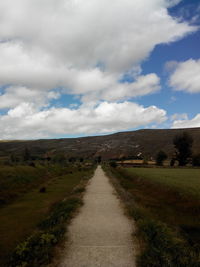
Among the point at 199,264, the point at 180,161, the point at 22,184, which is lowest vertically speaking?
the point at 180,161

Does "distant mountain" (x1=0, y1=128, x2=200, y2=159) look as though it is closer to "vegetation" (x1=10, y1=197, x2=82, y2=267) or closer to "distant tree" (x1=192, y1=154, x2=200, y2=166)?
"distant tree" (x1=192, y1=154, x2=200, y2=166)

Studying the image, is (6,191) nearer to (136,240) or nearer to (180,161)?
(136,240)

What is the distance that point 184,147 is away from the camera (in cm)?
8338

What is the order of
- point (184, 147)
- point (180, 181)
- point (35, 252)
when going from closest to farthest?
1. point (35, 252)
2. point (180, 181)
3. point (184, 147)

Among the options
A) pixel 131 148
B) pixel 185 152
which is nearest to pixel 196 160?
pixel 185 152

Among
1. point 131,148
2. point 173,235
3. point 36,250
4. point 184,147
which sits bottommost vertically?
point 131,148

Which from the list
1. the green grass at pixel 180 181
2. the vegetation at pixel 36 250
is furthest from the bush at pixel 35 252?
the green grass at pixel 180 181

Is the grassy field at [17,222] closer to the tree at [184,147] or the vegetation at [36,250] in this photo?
the vegetation at [36,250]

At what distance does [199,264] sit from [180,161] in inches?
3374

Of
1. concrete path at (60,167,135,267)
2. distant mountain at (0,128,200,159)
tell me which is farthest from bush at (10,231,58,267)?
distant mountain at (0,128,200,159)

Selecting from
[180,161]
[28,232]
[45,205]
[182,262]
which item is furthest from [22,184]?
[180,161]

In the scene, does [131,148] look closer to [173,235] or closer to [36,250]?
[173,235]

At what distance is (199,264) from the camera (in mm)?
5832

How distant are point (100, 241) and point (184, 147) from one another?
82974 mm
